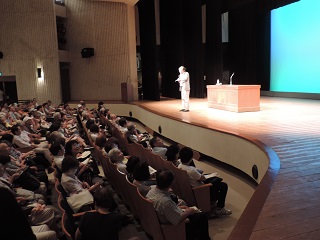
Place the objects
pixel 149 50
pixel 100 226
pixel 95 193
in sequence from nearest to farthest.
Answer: pixel 100 226
pixel 95 193
pixel 149 50

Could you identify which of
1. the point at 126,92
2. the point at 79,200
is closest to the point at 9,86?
the point at 126,92

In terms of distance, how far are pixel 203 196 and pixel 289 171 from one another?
0.97 metres

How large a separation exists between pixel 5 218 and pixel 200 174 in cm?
256

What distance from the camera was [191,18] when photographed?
13.2 meters

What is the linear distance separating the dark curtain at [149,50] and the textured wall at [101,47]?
0.47 m

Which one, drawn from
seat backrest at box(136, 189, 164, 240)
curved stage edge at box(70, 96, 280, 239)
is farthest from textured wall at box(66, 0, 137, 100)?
seat backrest at box(136, 189, 164, 240)

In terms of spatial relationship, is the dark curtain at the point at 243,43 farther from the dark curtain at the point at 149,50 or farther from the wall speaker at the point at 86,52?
the wall speaker at the point at 86,52

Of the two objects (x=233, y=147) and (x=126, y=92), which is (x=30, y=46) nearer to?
(x=126, y=92)

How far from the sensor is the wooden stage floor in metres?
2.27

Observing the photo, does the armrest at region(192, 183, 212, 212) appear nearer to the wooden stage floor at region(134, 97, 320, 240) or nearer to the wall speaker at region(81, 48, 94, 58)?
the wooden stage floor at region(134, 97, 320, 240)

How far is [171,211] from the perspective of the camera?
9.03 feet

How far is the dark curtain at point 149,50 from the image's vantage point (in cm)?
1306

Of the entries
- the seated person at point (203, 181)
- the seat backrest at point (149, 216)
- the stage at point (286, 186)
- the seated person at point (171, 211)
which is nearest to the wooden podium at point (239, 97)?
the stage at point (286, 186)

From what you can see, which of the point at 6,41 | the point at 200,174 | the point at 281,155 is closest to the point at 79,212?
the point at 200,174
